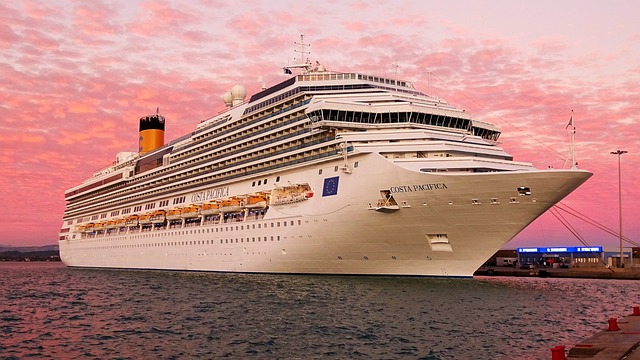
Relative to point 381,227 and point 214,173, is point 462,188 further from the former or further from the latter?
point 214,173

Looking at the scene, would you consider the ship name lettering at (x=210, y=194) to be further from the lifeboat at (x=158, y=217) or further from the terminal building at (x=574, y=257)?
the terminal building at (x=574, y=257)

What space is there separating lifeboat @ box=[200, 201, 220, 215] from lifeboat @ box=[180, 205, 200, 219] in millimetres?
2016

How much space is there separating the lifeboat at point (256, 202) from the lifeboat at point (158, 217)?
2150cm

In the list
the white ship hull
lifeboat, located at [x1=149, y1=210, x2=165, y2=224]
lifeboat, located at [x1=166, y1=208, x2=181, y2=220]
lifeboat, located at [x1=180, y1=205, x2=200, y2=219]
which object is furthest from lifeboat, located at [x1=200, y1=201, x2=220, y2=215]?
lifeboat, located at [x1=149, y1=210, x2=165, y2=224]

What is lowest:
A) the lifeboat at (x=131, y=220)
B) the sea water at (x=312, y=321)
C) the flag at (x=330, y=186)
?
the sea water at (x=312, y=321)

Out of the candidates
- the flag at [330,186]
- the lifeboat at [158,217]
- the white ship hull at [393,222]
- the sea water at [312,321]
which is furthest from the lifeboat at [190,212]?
the flag at [330,186]

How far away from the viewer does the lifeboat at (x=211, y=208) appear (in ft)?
187

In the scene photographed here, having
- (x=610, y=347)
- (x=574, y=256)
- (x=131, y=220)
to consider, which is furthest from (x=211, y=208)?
(x=574, y=256)

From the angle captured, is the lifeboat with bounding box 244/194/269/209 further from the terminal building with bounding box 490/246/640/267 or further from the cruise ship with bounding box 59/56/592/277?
the terminal building with bounding box 490/246/640/267

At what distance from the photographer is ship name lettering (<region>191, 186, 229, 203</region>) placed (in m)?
58.6

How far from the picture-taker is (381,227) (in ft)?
129

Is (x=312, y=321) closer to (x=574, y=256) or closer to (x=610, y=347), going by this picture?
(x=610, y=347)

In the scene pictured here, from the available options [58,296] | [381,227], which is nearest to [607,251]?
[381,227]

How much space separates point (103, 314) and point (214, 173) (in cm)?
3065
